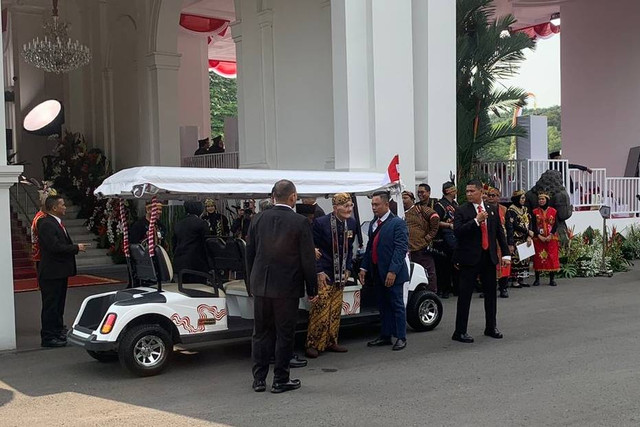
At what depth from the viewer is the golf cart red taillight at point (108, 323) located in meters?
7.07

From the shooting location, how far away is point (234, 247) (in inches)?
322

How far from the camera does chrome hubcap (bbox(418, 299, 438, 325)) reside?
9211mm

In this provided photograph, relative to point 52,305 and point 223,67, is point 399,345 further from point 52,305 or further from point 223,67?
point 223,67

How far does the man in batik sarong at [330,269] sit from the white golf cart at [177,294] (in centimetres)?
27

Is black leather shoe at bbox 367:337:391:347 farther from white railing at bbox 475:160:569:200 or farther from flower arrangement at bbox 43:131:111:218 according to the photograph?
flower arrangement at bbox 43:131:111:218

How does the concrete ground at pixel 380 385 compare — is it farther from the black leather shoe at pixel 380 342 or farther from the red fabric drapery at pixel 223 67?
the red fabric drapery at pixel 223 67

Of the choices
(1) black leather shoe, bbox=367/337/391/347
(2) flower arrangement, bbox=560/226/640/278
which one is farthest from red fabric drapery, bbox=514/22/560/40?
(1) black leather shoe, bbox=367/337/391/347

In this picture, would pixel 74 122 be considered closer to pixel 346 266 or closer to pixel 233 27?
pixel 233 27

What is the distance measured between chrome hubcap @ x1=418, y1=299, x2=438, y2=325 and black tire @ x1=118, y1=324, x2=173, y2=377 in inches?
128

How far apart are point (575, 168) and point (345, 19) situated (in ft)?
27.3

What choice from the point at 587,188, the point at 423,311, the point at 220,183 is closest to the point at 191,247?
the point at 220,183

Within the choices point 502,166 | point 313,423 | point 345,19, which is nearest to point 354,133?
point 345,19

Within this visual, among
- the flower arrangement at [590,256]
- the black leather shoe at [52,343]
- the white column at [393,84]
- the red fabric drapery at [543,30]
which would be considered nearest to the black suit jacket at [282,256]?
the black leather shoe at [52,343]

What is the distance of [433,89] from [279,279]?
7.55 meters
